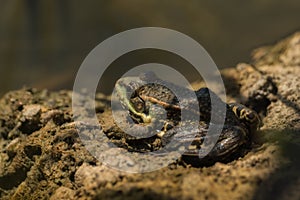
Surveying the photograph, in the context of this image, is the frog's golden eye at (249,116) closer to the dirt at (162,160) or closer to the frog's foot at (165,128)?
the dirt at (162,160)

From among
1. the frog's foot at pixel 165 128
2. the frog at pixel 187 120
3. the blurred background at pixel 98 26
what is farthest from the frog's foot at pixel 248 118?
the blurred background at pixel 98 26

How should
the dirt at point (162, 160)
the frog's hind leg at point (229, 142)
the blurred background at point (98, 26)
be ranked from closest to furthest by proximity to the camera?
1. the dirt at point (162, 160)
2. the frog's hind leg at point (229, 142)
3. the blurred background at point (98, 26)

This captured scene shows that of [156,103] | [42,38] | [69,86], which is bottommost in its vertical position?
[156,103]

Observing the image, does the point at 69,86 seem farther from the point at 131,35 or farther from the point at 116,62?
the point at 131,35

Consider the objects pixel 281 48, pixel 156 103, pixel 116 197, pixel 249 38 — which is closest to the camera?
pixel 116 197

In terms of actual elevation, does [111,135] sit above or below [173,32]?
below

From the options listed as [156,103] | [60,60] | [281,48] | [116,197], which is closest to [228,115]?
[156,103]

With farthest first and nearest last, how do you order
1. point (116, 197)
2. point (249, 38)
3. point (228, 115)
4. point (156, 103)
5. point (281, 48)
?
point (249, 38) → point (281, 48) → point (156, 103) → point (228, 115) → point (116, 197)
